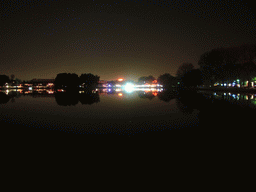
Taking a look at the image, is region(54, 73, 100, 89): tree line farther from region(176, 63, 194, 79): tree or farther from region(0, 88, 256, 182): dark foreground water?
region(0, 88, 256, 182): dark foreground water

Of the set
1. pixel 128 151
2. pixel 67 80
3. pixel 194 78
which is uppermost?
pixel 67 80

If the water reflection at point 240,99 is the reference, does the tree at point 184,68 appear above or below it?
above

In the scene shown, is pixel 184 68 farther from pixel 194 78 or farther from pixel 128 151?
pixel 128 151

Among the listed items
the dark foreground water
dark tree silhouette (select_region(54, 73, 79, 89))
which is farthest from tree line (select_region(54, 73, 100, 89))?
the dark foreground water

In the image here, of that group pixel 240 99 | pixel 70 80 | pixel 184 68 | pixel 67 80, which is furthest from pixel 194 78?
pixel 67 80

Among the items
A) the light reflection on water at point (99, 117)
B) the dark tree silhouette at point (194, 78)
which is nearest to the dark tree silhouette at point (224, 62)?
the dark tree silhouette at point (194, 78)

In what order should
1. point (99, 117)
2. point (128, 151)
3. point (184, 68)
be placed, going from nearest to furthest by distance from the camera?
point (128, 151)
point (99, 117)
point (184, 68)

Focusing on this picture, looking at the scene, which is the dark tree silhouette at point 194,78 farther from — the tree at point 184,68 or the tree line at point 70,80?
the tree line at point 70,80

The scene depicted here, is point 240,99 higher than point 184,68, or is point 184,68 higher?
point 184,68

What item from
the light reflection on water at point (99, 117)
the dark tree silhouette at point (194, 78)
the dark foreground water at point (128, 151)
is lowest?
the dark foreground water at point (128, 151)

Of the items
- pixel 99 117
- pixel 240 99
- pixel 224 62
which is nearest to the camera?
pixel 99 117

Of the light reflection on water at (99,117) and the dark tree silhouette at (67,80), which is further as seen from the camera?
the dark tree silhouette at (67,80)

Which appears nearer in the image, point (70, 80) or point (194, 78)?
point (194, 78)

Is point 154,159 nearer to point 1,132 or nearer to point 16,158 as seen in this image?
point 16,158
